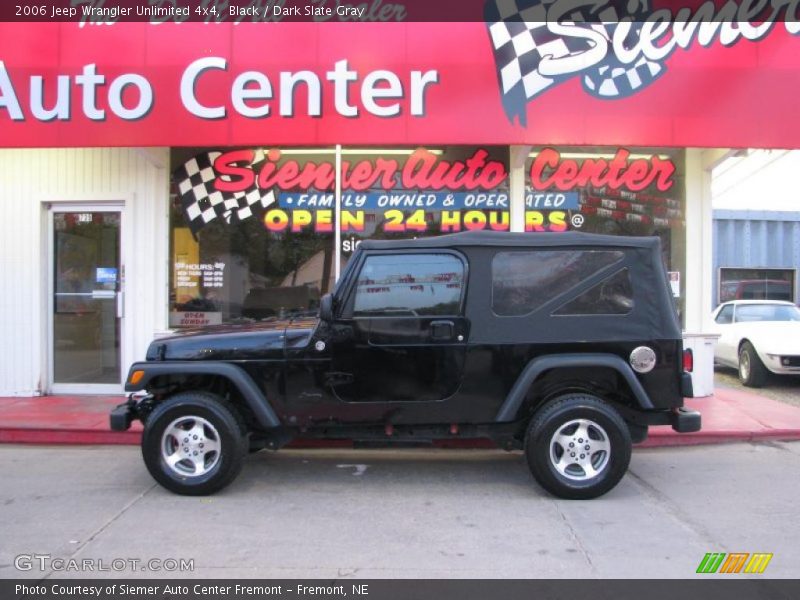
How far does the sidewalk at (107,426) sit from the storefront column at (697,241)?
1121 mm

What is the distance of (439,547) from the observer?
374 centimetres

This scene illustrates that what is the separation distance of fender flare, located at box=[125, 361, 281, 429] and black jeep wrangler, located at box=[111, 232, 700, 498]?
11 mm

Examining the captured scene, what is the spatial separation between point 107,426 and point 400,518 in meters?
3.70

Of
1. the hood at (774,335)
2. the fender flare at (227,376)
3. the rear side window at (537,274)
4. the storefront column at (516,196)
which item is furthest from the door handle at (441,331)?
the hood at (774,335)

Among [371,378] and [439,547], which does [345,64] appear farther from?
[439,547]

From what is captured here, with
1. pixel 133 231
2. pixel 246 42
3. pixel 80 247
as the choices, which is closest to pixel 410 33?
pixel 246 42

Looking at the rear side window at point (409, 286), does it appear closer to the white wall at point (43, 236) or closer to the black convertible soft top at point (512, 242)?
the black convertible soft top at point (512, 242)

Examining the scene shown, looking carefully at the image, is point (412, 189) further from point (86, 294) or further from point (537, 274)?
point (86, 294)

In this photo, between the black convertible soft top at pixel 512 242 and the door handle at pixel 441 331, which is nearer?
the door handle at pixel 441 331

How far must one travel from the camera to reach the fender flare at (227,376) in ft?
15.0

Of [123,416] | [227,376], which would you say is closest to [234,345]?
[227,376]

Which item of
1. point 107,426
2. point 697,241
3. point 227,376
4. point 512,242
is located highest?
point 697,241

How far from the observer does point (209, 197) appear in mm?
7930
